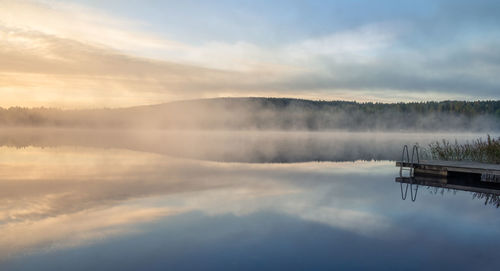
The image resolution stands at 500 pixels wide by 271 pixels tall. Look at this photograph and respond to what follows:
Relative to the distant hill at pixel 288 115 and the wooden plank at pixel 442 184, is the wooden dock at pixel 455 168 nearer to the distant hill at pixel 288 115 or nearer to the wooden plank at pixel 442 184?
the wooden plank at pixel 442 184

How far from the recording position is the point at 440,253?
24.5 feet

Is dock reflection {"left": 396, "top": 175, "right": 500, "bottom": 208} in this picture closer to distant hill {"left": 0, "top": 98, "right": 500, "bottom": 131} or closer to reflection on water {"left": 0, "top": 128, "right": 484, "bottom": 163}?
reflection on water {"left": 0, "top": 128, "right": 484, "bottom": 163}

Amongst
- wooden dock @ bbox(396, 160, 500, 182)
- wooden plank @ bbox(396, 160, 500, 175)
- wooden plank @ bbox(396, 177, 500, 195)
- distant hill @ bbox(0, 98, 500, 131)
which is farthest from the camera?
distant hill @ bbox(0, 98, 500, 131)

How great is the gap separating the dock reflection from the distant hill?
105 m

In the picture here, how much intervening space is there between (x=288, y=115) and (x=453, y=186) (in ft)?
392

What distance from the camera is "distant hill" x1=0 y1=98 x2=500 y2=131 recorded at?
11544 cm

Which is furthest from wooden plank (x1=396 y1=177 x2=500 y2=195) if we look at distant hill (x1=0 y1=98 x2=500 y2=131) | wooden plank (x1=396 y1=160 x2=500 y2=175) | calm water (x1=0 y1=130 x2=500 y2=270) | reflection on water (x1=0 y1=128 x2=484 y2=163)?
distant hill (x1=0 y1=98 x2=500 y2=131)

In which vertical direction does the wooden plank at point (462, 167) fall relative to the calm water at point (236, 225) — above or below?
above

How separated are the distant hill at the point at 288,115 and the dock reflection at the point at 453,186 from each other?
343ft

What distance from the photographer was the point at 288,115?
135 metres

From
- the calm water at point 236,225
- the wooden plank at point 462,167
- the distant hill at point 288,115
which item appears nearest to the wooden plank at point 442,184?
the wooden plank at point 462,167

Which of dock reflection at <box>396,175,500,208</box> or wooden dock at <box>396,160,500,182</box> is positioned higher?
wooden dock at <box>396,160,500,182</box>

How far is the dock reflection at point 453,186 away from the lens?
44.1ft

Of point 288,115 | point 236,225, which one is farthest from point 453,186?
point 288,115
